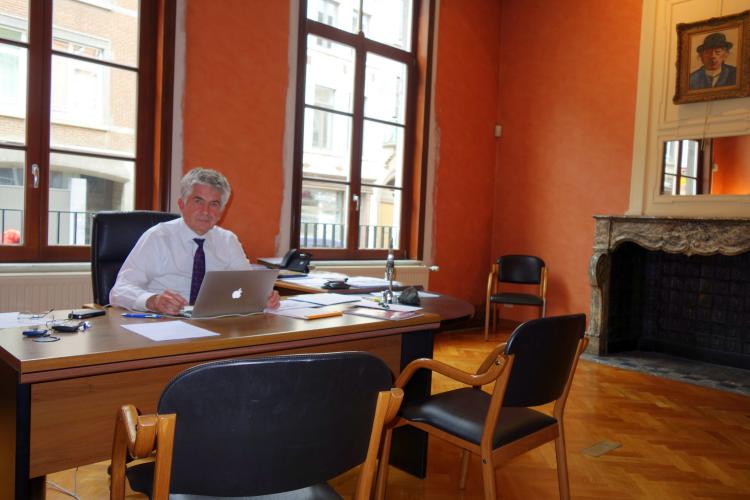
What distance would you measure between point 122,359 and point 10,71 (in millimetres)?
2698

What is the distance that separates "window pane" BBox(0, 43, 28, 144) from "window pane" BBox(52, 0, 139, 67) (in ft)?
0.74

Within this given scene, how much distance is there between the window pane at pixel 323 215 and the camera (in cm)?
462

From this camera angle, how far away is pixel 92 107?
3.54 m

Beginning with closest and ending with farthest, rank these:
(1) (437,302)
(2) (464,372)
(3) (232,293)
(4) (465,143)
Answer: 1. (2) (464,372)
2. (3) (232,293)
3. (1) (437,302)
4. (4) (465,143)

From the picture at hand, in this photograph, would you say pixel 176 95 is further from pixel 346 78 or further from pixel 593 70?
pixel 593 70

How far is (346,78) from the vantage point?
4.84m

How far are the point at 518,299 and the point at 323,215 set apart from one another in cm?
186

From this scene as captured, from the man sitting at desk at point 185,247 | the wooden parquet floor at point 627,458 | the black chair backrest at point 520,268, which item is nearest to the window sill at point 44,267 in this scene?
the man sitting at desk at point 185,247

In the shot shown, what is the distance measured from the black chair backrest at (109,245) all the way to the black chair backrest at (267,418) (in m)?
1.65

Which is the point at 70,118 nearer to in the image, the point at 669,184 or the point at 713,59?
the point at 669,184

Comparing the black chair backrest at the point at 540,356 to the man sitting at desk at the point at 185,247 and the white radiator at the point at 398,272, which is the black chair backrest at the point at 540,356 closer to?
the man sitting at desk at the point at 185,247

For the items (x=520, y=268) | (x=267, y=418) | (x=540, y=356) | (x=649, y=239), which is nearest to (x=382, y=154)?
(x=520, y=268)

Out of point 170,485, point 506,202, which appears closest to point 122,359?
point 170,485

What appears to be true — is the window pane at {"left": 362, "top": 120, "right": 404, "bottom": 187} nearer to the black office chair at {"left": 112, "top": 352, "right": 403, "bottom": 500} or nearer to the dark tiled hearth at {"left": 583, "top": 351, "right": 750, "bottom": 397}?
the dark tiled hearth at {"left": 583, "top": 351, "right": 750, "bottom": 397}
